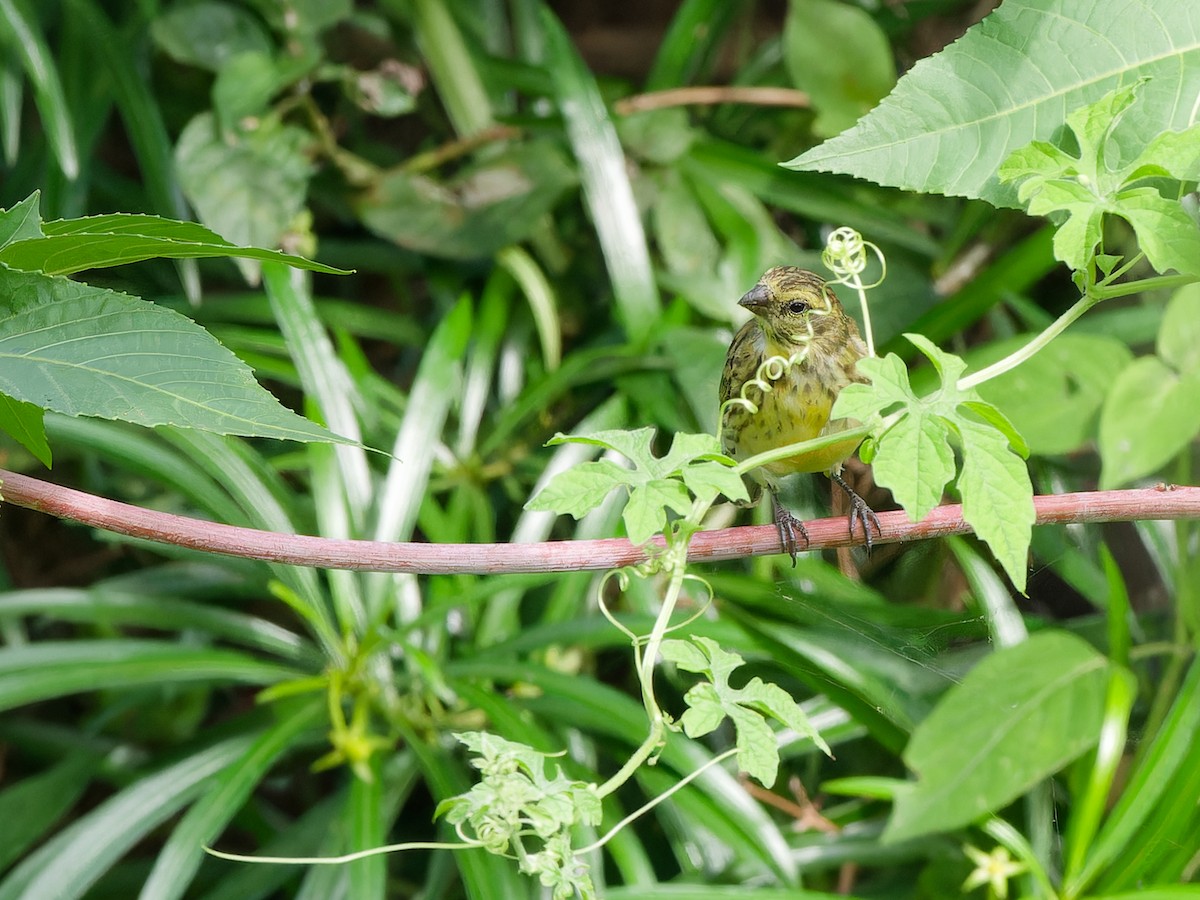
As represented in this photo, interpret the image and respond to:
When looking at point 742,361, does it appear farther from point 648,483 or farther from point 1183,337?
point 1183,337

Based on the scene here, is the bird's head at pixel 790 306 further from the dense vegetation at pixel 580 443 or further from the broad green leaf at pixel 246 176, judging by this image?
the broad green leaf at pixel 246 176

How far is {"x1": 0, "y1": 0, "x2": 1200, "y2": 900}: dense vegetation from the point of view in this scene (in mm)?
529

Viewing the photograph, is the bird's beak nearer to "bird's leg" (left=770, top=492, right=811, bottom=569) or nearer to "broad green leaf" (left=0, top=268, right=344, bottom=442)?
"bird's leg" (left=770, top=492, right=811, bottom=569)

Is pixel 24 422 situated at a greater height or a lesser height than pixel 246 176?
lesser

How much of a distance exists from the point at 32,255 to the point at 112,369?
70 mm

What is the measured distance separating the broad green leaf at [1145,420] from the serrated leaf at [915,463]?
28.2 inches

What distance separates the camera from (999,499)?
1.56 feet

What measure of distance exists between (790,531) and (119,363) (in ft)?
1.19

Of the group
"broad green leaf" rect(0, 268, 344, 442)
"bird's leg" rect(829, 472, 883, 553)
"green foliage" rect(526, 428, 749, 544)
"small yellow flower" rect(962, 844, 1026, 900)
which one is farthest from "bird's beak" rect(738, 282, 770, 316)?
"small yellow flower" rect(962, 844, 1026, 900)

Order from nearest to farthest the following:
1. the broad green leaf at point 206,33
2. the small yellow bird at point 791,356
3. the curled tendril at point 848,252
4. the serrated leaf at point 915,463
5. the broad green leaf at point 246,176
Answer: the serrated leaf at point 915,463
the curled tendril at point 848,252
the small yellow bird at point 791,356
the broad green leaf at point 246,176
the broad green leaf at point 206,33

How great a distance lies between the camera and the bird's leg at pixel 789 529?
0.61 meters

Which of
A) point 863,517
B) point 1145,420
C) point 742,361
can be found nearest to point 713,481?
point 863,517

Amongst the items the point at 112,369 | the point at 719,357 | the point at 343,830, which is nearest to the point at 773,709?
the point at 112,369

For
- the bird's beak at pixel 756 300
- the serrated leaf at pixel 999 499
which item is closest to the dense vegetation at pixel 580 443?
the serrated leaf at pixel 999 499
